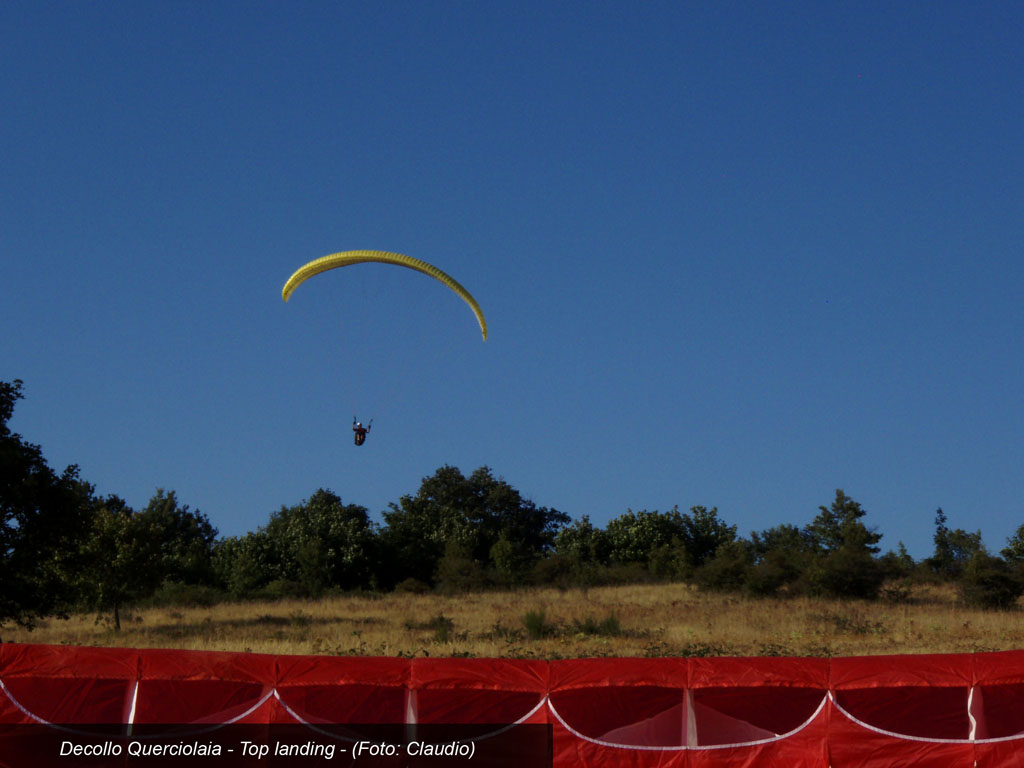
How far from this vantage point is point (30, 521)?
28.5 m

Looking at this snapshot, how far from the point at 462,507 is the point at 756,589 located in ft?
175

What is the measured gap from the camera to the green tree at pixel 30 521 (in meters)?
27.7

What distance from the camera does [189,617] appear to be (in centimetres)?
3719

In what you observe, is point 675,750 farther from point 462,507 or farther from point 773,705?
point 462,507

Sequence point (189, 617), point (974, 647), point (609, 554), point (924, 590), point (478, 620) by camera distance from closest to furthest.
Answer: point (974, 647), point (478, 620), point (189, 617), point (924, 590), point (609, 554)

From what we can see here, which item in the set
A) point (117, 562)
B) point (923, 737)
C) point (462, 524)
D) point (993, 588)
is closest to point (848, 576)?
point (993, 588)

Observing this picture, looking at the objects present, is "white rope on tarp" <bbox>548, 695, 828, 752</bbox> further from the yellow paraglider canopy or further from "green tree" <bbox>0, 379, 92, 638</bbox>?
"green tree" <bbox>0, 379, 92, 638</bbox>

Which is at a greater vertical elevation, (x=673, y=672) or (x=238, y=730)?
(x=673, y=672)

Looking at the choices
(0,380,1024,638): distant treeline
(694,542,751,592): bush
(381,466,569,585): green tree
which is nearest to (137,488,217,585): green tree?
(0,380,1024,638): distant treeline

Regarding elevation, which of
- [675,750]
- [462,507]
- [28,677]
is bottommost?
[675,750]

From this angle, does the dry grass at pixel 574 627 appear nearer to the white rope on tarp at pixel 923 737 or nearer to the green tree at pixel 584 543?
the white rope on tarp at pixel 923 737

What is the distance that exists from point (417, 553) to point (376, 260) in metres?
37.7

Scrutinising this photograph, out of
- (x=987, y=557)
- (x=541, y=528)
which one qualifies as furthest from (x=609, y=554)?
(x=987, y=557)

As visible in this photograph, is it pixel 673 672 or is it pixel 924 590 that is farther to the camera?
pixel 924 590
